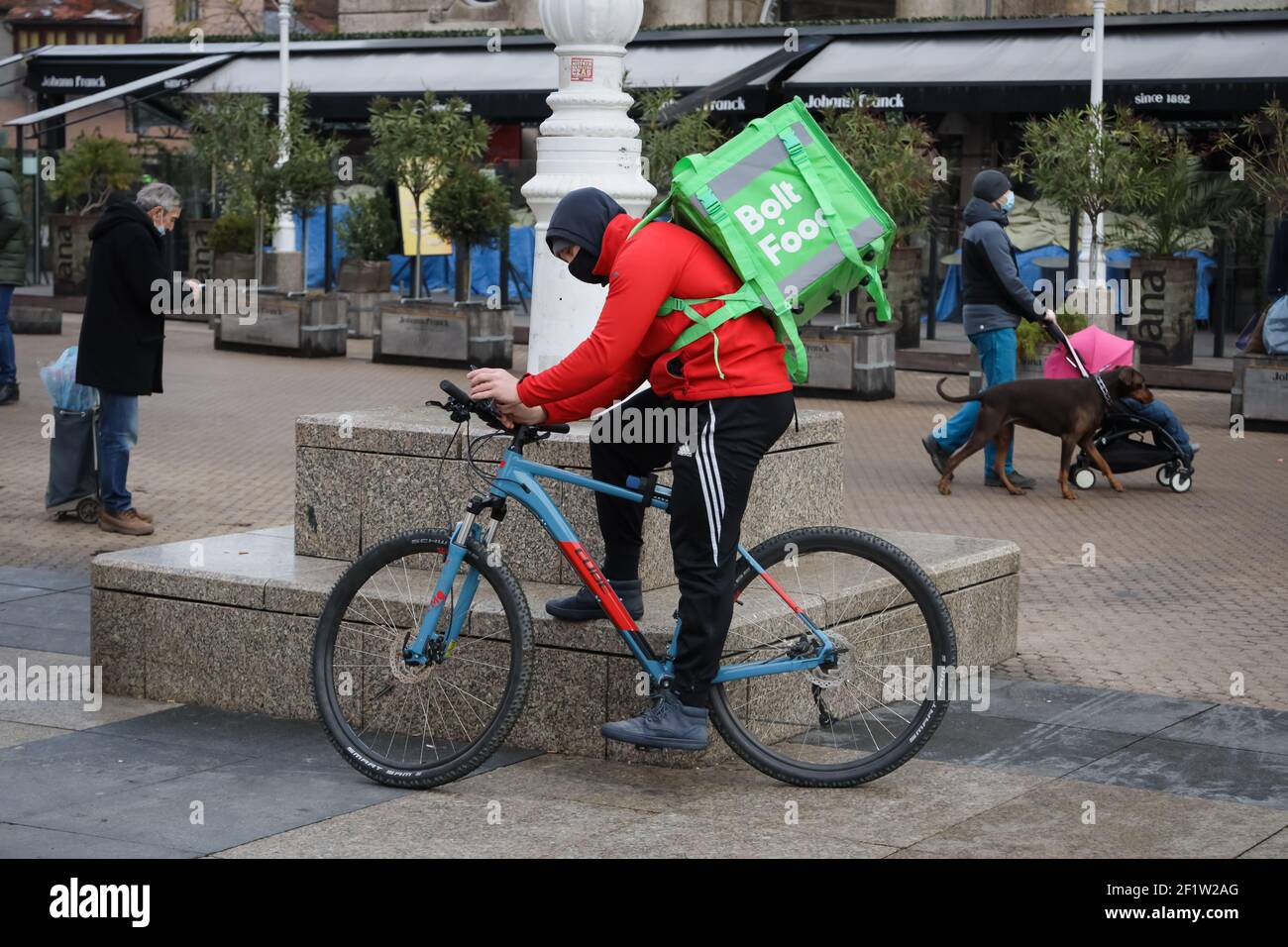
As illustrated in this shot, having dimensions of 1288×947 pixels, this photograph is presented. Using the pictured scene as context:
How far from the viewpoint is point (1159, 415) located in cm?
1233

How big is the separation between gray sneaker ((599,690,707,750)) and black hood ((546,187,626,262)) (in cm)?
128

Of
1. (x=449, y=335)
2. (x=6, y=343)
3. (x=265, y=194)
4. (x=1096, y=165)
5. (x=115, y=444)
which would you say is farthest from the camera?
(x=265, y=194)

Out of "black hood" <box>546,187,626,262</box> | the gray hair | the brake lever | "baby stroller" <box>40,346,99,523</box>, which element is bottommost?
"baby stroller" <box>40,346,99,523</box>

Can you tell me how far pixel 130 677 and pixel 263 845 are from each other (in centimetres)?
199

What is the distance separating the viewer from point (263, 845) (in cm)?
491

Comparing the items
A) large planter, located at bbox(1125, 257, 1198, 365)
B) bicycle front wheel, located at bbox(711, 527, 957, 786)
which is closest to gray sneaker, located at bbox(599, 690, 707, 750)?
bicycle front wheel, located at bbox(711, 527, 957, 786)

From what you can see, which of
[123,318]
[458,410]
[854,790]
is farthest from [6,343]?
[854,790]

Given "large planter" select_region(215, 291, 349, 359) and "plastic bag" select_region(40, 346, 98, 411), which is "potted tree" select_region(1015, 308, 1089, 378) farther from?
"plastic bag" select_region(40, 346, 98, 411)

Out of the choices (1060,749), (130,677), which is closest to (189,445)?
Answer: (130,677)

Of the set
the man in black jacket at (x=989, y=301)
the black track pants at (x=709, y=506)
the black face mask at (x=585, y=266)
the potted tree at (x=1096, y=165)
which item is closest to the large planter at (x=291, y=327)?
the potted tree at (x=1096, y=165)

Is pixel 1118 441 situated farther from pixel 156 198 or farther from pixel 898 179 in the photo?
pixel 898 179

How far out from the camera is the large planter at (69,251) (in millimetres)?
26344

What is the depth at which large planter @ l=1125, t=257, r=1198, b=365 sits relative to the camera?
19000 millimetres

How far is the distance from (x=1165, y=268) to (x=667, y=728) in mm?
14777
